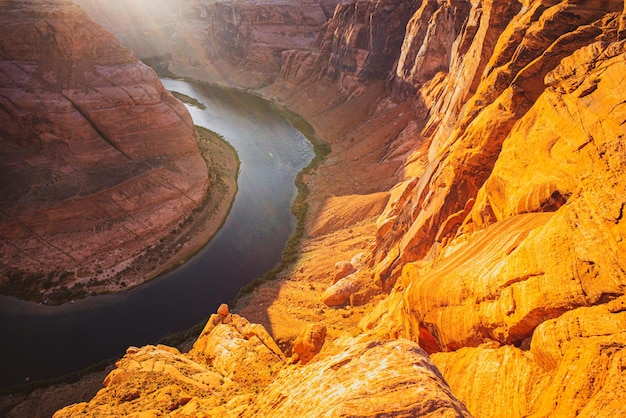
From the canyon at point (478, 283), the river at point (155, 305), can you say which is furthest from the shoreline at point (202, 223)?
the canyon at point (478, 283)

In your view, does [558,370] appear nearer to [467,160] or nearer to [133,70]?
[467,160]

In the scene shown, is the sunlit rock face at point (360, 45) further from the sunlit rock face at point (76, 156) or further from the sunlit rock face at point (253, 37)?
the sunlit rock face at point (76, 156)

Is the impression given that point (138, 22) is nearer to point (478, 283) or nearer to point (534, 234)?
point (478, 283)

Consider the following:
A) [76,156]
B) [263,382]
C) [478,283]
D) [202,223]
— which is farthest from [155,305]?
[478,283]

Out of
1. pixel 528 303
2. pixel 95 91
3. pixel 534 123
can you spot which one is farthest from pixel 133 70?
pixel 528 303

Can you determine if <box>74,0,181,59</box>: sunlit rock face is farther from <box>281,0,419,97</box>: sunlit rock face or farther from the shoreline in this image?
the shoreline
